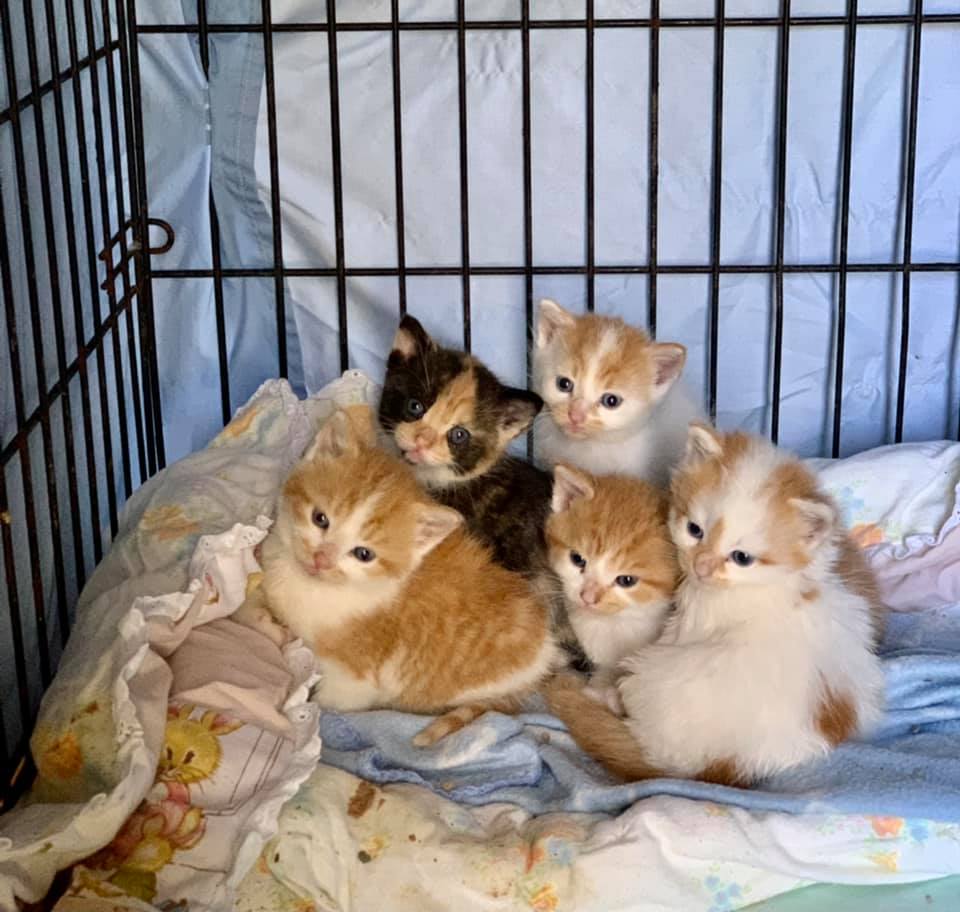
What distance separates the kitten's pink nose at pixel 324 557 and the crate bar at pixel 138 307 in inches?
25.8

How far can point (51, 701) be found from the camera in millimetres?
1833

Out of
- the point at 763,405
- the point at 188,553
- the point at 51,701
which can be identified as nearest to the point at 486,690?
the point at 188,553

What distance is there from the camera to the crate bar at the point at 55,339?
1.95 meters

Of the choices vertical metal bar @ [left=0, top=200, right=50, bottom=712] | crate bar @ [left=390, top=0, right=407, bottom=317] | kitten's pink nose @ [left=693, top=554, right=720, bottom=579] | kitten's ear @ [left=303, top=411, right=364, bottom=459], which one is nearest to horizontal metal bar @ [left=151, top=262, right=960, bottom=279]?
crate bar @ [left=390, top=0, right=407, bottom=317]

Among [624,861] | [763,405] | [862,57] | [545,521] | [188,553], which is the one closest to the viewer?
[624,861]

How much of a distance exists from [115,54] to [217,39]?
0.18 m

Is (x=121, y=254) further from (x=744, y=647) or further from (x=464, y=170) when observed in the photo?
(x=744, y=647)

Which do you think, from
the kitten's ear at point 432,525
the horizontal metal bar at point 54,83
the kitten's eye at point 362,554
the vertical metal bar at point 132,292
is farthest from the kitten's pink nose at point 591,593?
the horizontal metal bar at point 54,83

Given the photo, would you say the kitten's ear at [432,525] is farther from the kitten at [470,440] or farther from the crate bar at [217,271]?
the crate bar at [217,271]

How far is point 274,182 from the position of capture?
2.47 m

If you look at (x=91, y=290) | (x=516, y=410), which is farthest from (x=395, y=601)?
(x=91, y=290)

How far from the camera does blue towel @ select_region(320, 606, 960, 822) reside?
184cm

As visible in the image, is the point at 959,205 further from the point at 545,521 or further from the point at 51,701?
the point at 51,701

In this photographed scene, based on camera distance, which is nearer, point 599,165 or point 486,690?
point 486,690
